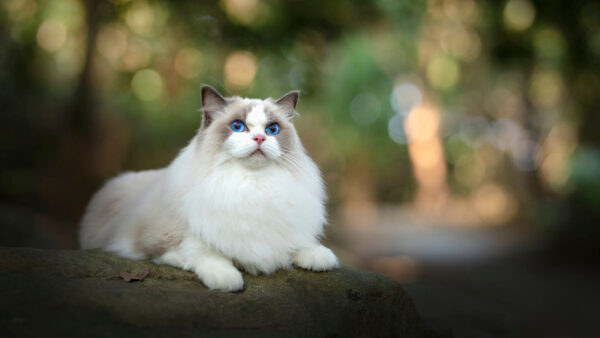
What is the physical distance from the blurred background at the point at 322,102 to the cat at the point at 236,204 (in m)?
0.73

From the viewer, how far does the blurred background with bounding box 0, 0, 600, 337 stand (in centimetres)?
596

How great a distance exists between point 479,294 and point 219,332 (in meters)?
5.86

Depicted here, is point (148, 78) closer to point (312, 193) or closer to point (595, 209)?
→ point (312, 193)

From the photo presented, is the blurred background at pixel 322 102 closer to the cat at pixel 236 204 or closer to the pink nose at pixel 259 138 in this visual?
the cat at pixel 236 204

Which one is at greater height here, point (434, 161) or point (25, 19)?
point (434, 161)

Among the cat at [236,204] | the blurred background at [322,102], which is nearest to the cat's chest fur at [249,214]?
the cat at [236,204]

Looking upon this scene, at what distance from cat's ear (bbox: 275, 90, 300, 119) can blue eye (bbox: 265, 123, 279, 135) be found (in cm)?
20

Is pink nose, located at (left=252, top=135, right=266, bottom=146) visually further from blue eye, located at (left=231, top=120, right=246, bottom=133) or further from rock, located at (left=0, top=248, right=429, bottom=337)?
rock, located at (left=0, top=248, right=429, bottom=337)

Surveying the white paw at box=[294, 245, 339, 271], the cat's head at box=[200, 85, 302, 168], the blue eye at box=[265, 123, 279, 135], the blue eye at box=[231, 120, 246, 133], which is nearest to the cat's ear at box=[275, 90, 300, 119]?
the cat's head at box=[200, 85, 302, 168]

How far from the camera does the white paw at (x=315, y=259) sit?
271cm

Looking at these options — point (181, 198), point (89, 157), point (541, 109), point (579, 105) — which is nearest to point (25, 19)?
point (89, 157)

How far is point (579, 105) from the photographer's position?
855cm

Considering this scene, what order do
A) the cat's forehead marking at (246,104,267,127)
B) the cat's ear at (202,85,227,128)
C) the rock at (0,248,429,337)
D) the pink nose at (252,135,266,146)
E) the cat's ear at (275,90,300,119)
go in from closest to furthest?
the rock at (0,248,429,337) < the pink nose at (252,135,266,146) < the cat's forehead marking at (246,104,267,127) < the cat's ear at (202,85,227,128) < the cat's ear at (275,90,300,119)

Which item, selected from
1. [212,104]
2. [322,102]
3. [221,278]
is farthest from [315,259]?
[322,102]
